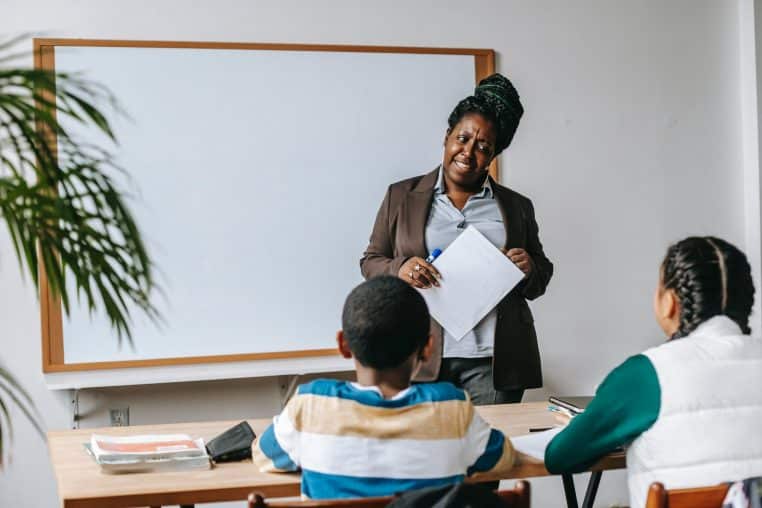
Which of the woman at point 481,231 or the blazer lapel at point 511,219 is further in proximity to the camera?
the blazer lapel at point 511,219

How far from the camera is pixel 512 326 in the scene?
279cm

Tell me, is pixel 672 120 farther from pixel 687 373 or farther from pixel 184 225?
pixel 687 373

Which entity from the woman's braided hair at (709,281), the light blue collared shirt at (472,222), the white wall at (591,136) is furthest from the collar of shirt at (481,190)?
the woman's braided hair at (709,281)

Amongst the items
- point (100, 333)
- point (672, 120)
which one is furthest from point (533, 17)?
point (100, 333)

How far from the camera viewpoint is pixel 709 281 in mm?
1721

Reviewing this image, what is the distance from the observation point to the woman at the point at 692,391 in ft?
5.43

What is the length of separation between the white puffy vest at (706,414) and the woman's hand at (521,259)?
1021 mm

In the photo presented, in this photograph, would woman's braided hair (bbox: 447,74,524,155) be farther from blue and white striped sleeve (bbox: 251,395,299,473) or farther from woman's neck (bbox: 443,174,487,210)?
blue and white striped sleeve (bbox: 251,395,299,473)

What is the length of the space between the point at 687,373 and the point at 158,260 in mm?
2192

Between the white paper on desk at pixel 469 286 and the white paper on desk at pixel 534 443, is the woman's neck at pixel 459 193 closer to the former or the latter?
the white paper on desk at pixel 469 286

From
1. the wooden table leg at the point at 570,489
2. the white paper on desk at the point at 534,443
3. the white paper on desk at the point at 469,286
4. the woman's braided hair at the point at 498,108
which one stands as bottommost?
the wooden table leg at the point at 570,489

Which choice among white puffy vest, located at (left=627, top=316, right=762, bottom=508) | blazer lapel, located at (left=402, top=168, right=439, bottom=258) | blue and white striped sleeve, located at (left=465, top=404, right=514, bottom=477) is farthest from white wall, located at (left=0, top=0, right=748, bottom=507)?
white puffy vest, located at (left=627, top=316, right=762, bottom=508)

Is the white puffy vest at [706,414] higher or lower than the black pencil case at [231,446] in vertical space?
higher

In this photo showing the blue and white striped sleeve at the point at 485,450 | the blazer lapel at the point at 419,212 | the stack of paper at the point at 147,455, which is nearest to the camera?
the blue and white striped sleeve at the point at 485,450
